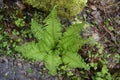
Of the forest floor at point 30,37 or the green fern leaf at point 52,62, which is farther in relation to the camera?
the forest floor at point 30,37

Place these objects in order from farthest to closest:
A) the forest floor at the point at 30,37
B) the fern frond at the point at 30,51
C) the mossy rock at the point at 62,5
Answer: the mossy rock at the point at 62,5 → the forest floor at the point at 30,37 → the fern frond at the point at 30,51

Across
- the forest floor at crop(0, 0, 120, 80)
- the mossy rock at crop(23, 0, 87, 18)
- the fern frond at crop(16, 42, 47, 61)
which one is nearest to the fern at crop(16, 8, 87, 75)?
the fern frond at crop(16, 42, 47, 61)

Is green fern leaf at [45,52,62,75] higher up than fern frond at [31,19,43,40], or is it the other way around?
fern frond at [31,19,43,40]

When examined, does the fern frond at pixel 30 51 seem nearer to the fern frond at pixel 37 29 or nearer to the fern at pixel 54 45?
the fern at pixel 54 45

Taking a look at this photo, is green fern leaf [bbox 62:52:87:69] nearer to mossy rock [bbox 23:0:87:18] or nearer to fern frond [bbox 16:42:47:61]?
fern frond [bbox 16:42:47:61]

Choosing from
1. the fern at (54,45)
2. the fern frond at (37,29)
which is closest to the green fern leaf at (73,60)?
the fern at (54,45)

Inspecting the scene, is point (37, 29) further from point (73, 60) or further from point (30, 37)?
point (73, 60)
